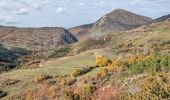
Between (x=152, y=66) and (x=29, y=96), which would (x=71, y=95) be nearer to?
(x=29, y=96)

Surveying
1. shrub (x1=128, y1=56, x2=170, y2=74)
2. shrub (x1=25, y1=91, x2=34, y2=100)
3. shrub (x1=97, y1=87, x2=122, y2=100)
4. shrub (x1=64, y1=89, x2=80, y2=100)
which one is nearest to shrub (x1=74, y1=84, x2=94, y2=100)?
shrub (x1=64, y1=89, x2=80, y2=100)

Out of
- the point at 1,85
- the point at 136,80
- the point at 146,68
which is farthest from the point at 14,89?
the point at 136,80

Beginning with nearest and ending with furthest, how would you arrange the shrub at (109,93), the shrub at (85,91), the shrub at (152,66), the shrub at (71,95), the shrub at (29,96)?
the shrub at (109,93)
the shrub at (71,95)
the shrub at (85,91)
the shrub at (152,66)
the shrub at (29,96)

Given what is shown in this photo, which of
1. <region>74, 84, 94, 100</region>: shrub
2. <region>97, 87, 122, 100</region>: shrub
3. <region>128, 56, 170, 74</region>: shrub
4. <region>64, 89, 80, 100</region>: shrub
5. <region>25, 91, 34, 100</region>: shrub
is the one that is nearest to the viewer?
<region>97, 87, 122, 100</region>: shrub

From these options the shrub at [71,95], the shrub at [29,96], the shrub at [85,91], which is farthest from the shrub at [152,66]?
the shrub at [29,96]

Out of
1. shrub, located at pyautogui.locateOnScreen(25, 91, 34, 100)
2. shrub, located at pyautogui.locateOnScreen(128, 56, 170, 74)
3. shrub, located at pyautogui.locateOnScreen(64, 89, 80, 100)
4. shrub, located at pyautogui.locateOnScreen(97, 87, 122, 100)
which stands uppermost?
shrub, located at pyautogui.locateOnScreen(128, 56, 170, 74)

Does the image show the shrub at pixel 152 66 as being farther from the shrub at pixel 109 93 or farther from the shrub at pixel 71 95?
the shrub at pixel 71 95

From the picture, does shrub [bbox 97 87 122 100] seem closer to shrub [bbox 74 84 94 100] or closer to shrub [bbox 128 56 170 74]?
shrub [bbox 74 84 94 100]

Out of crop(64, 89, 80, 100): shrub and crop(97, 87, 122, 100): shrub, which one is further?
crop(64, 89, 80, 100): shrub

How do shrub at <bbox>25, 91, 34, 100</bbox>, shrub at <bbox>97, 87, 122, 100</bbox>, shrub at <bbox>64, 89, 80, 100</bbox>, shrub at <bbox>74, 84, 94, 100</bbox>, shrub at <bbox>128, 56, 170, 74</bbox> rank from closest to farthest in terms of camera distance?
shrub at <bbox>97, 87, 122, 100</bbox>
shrub at <bbox>64, 89, 80, 100</bbox>
shrub at <bbox>74, 84, 94, 100</bbox>
shrub at <bbox>128, 56, 170, 74</bbox>
shrub at <bbox>25, 91, 34, 100</bbox>

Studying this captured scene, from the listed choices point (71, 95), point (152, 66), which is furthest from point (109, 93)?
point (152, 66)

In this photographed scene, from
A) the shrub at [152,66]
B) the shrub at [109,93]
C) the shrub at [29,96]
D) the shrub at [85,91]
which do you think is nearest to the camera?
the shrub at [109,93]

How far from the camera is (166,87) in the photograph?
187 ft

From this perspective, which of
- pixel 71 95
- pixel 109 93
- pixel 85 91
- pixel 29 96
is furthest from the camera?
pixel 29 96
